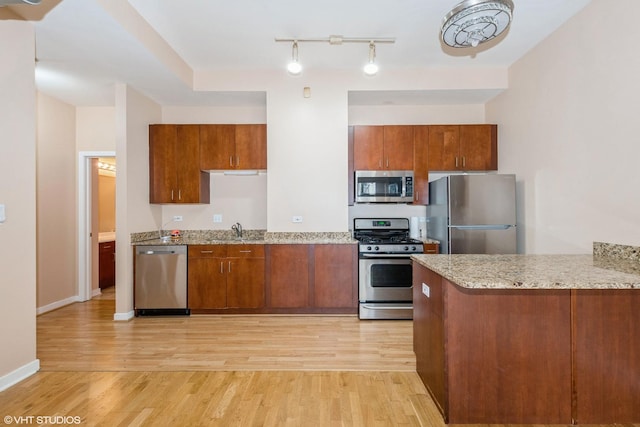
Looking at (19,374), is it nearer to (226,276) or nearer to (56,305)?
(226,276)

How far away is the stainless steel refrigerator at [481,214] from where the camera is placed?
3.68m

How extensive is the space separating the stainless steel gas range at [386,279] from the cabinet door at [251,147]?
5.42ft

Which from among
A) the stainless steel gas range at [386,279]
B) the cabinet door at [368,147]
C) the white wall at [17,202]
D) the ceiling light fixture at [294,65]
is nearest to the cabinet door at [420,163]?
the cabinet door at [368,147]

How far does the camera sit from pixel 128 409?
2.12 metres

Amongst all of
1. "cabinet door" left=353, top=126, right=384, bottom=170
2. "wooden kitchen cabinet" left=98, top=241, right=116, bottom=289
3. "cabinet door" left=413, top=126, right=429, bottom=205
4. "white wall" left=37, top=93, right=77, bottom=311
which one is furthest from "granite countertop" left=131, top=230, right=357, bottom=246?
"wooden kitchen cabinet" left=98, top=241, right=116, bottom=289

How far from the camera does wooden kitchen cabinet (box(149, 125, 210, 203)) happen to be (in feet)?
14.2

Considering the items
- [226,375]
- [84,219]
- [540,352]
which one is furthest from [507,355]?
[84,219]

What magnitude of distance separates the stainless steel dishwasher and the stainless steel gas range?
207 centimetres

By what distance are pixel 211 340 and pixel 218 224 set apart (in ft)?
6.08

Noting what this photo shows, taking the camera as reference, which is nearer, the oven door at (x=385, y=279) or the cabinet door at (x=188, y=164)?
the oven door at (x=385, y=279)

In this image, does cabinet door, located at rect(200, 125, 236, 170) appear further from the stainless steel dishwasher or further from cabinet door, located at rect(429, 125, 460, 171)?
cabinet door, located at rect(429, 125, 460, 171)

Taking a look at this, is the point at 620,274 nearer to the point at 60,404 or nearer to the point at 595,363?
the point at 595,363

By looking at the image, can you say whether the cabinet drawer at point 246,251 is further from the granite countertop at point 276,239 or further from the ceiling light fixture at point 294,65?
the ceiling light fixture at point 294,65

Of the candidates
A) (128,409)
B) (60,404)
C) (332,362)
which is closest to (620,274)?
(332,362)
